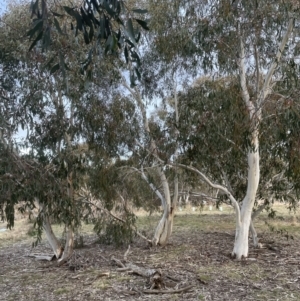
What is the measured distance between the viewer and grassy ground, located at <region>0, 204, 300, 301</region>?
6547mm

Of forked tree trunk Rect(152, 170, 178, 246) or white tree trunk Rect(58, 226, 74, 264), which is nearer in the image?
white tree trunk Rect(58, 226, 74, 264)

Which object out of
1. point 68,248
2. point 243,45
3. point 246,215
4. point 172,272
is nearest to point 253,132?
point 243,45

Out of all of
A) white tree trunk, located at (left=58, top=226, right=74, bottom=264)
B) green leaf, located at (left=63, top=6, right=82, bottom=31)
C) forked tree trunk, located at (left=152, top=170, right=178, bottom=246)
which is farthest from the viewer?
forked tree trunk, located at (left=152, top=170, right=178, bottom=246)

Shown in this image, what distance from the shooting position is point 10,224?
744 centimetres

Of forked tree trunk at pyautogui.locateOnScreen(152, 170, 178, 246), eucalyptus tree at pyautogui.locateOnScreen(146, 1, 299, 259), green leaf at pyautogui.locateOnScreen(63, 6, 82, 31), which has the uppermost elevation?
eucalyptus tree at pyautogui.locateOnScreen(146, 1, 299, 259)

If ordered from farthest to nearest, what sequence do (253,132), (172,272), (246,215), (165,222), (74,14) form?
1. (165,222)
2. (246,215)
3. (172,272)
4. (253,132)
5. (74,14)

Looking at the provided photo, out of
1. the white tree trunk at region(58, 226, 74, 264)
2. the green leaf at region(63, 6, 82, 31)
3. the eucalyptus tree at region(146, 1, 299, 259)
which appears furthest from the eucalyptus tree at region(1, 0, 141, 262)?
the green leaf at region(63, 6, 82, 31)

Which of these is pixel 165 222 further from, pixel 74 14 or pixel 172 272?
pixel 74 14

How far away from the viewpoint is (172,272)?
25.5 ft

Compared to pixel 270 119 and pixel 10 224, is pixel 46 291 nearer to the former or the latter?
pixel 10 224

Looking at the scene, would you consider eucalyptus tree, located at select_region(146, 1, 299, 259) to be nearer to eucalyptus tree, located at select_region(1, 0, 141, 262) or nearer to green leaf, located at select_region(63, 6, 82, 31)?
eucalyptus tree, located at select_region(1, 0, 141, 262)

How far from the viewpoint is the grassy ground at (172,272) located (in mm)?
6547

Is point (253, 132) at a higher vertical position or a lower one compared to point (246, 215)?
higher

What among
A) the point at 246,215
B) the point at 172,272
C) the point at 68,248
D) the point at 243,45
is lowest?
the point at 172,272
